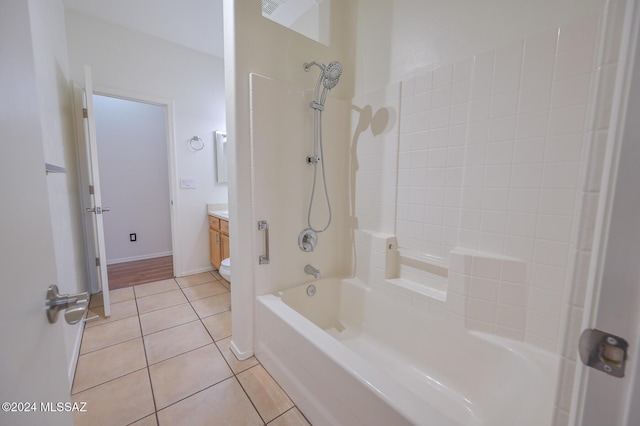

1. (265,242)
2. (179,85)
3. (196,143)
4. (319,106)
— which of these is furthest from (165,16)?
(265,242)

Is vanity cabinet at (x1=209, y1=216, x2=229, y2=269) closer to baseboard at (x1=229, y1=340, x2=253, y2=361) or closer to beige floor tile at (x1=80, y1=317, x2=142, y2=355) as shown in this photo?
beige floor tile at (x1=80, y1=317, x2=142, y2=355)

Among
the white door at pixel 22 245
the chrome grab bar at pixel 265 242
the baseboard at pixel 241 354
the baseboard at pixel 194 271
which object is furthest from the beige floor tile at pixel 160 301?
the white door at pixel 22 245

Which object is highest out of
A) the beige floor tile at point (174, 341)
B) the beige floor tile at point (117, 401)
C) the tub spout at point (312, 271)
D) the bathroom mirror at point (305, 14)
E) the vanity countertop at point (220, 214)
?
the bathroom mirror at point (305, 14)

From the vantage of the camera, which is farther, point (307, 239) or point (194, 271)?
point (194, 271)

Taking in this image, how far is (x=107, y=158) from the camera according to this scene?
3.36 metres

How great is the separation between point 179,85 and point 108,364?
2695mm

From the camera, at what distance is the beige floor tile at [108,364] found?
144 cm

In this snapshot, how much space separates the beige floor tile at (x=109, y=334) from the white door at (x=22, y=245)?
5.31 feet

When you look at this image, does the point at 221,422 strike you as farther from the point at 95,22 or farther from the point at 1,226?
the point at 95,22

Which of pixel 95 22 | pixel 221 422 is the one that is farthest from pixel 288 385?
pixel 95 22

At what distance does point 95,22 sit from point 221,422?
343 centimetres

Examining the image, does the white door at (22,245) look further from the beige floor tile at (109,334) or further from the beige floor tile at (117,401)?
the beige floor tile at (109,334)

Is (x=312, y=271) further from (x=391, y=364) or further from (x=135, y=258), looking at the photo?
(x=135, y=258)

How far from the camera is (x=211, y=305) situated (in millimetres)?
2332
